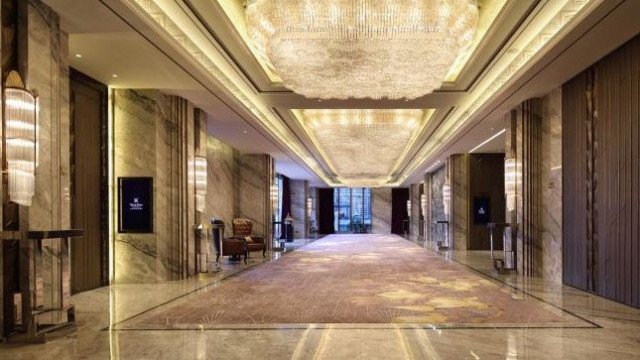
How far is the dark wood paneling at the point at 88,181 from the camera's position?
706 centimetres

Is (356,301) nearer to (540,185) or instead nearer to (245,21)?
(245,21)

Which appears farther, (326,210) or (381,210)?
(326,210)

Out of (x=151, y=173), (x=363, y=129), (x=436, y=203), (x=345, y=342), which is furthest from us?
(x=436, y=203)

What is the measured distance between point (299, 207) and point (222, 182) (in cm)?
1196

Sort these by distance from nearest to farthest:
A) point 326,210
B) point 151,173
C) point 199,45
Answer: point 199,45
point 151,173
point 326,210

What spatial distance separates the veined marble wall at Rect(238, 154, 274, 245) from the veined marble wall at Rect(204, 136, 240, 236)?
0.19 m

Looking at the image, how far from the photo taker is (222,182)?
14.7 metres

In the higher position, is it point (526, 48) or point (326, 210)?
point (526, 48)

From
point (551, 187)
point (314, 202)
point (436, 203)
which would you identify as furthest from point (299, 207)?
point (551, 187)

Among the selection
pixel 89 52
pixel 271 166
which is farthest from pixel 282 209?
pixel 89 52

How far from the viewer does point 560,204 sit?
7.92 metres

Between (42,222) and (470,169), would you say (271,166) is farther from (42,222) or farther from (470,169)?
(42,222)

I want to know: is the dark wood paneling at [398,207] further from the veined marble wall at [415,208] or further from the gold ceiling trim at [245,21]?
the gold ceiling trim at [245,21]

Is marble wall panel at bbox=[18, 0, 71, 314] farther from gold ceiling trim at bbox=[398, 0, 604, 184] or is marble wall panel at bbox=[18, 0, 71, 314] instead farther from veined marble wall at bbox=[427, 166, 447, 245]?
veined marble wall at bbox=[427, 166, 447, 245]
